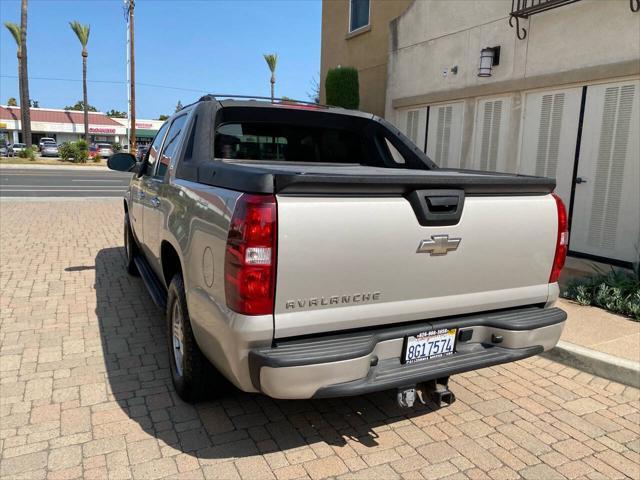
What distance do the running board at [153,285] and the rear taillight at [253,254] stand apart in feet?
5.45

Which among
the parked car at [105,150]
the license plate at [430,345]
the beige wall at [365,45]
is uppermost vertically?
the beige wall at [365,45]

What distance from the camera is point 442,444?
3.10 meters

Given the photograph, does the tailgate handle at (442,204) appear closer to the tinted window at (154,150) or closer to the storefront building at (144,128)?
the tinted window at (154,150)

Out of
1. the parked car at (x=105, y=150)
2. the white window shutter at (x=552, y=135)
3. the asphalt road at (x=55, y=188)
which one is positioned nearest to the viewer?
the white window shutter at (x=552, y=135)

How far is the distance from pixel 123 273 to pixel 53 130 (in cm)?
6672

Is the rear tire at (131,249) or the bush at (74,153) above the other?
the bush at (74,153)

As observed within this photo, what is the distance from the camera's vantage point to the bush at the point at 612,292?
5215 mm

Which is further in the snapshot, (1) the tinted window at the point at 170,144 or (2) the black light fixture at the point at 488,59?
(2) the black light fixture at the point at 488,59

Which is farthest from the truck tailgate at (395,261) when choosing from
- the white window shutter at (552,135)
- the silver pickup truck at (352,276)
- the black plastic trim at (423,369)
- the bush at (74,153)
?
the bush at (74,153)

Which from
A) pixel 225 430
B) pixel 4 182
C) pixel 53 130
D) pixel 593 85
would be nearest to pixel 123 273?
pixel 225 430

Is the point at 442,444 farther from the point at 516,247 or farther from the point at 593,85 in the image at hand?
the point at 593,85

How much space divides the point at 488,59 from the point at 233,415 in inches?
275

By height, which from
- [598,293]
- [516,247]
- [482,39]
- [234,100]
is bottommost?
[598,293]

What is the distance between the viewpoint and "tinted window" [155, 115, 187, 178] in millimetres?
4172
